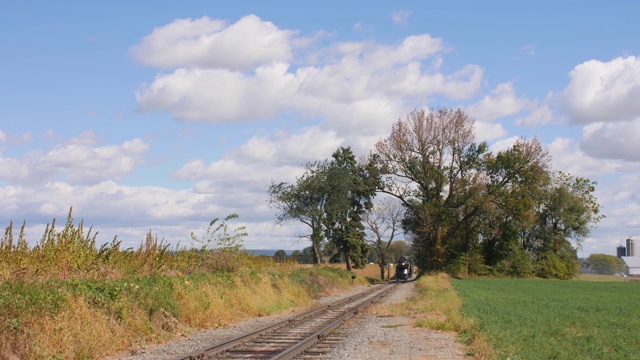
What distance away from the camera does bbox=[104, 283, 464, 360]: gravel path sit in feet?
47.0

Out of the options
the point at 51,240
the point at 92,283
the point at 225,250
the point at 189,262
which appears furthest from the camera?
the point at 225,250

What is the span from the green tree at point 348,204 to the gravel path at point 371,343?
49.7 m

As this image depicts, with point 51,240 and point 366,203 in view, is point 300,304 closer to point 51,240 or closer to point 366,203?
point 51,240

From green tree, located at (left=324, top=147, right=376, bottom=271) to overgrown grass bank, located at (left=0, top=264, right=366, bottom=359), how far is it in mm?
45859

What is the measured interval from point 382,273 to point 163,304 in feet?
261

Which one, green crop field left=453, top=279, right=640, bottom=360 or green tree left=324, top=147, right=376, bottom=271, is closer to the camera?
green crop field left=453, top=279, right=640, bottom=360

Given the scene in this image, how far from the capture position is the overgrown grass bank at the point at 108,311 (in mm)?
12570

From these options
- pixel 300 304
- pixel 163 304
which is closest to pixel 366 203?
pixel 300 304

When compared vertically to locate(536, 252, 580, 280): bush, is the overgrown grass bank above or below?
below

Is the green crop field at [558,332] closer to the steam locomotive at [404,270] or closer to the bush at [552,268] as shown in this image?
the steam locomotive at [404,270]

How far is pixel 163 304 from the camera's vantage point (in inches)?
720

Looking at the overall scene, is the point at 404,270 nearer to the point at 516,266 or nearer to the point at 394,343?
the point at 516,266

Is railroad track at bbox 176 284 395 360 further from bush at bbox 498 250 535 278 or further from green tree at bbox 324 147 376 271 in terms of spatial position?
bush at bbox 498 250 535 278

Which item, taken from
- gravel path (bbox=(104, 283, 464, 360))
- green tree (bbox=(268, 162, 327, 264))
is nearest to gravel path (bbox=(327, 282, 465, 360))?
gravel path (bbox=(104, 283, 464, 360))
